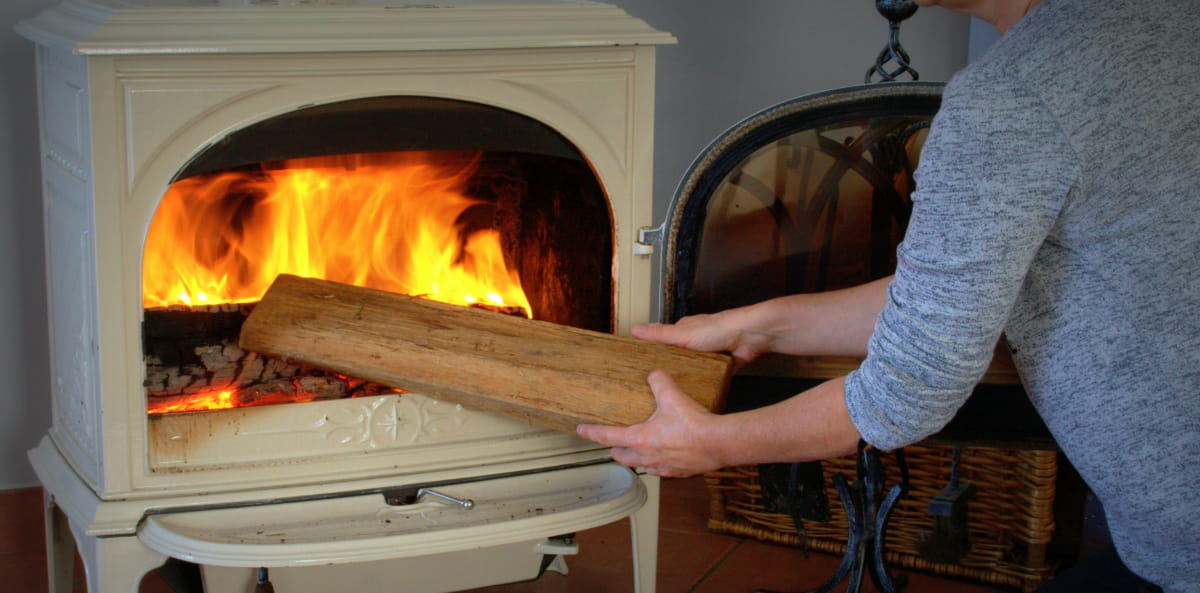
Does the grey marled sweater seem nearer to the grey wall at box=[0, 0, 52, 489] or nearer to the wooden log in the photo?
the wooden log

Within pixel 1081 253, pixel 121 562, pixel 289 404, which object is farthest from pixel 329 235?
pixel 1081 253

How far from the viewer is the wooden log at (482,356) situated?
1.30m

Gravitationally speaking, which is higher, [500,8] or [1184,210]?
[500,8]

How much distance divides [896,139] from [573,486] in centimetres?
60

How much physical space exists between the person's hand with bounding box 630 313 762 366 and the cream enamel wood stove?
0.20ft

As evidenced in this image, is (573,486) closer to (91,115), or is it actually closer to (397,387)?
(397,387)

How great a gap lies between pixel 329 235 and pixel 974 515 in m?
1.06

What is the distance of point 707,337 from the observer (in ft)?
4.63

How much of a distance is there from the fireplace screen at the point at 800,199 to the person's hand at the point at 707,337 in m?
0.10

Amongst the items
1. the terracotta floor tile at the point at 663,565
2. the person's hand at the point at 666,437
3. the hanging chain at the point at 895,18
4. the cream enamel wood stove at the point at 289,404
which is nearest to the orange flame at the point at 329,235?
the cream enamel wood stove at the point at 289,404

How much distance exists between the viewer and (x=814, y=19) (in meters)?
2.12

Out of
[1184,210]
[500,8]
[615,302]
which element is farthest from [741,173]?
[1184,210]

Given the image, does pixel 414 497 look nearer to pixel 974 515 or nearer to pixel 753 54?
pixel 974 515

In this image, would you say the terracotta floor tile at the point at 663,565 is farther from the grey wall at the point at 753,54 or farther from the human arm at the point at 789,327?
the human arm at the point at 789,327
